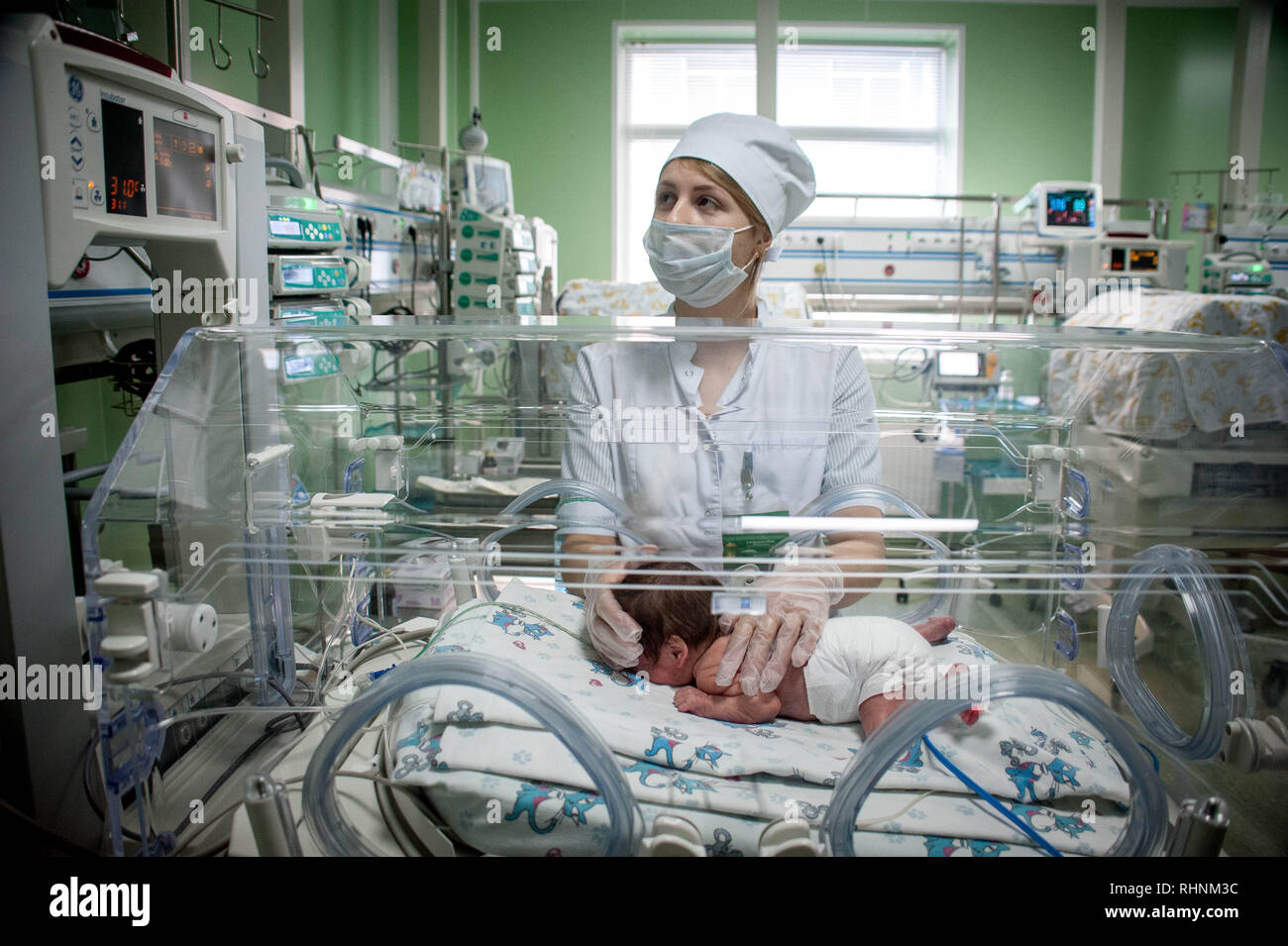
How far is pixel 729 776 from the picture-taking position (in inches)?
42.0

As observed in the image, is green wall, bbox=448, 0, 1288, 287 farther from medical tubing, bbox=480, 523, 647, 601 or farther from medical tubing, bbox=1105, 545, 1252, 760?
medical tubing, bbox=1105, 545, 1252, 760

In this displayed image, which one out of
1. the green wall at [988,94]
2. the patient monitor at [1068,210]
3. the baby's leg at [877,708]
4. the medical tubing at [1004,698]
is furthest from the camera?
the green wall at [988,94]

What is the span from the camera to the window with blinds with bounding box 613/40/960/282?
22.8 ft

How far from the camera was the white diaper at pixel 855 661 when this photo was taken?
1.16m

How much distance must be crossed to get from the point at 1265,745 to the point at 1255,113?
5717 millimetres

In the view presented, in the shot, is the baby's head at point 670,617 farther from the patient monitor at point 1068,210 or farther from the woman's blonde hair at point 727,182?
the patient monitor at point 1068,210

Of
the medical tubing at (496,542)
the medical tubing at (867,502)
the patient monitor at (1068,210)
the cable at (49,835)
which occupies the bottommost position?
the cable at (49,835)

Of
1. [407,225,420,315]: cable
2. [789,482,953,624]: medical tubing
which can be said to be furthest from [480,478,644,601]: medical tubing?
[407,225,420,315]: cable

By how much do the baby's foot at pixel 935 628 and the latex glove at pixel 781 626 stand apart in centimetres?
19

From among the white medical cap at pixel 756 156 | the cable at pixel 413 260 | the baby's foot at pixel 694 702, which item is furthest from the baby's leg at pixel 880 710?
the cable at pixel 413 260

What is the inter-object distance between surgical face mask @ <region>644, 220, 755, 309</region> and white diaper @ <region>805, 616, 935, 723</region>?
62 centimetres

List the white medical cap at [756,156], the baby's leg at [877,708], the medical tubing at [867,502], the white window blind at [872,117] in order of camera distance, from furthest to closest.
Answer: the white window blind at [872,117] → the white medical cap at [756,156] → the medical tubing at [867,502] → the baby's leg at [877,708]

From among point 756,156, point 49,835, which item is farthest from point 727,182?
point 49,835
